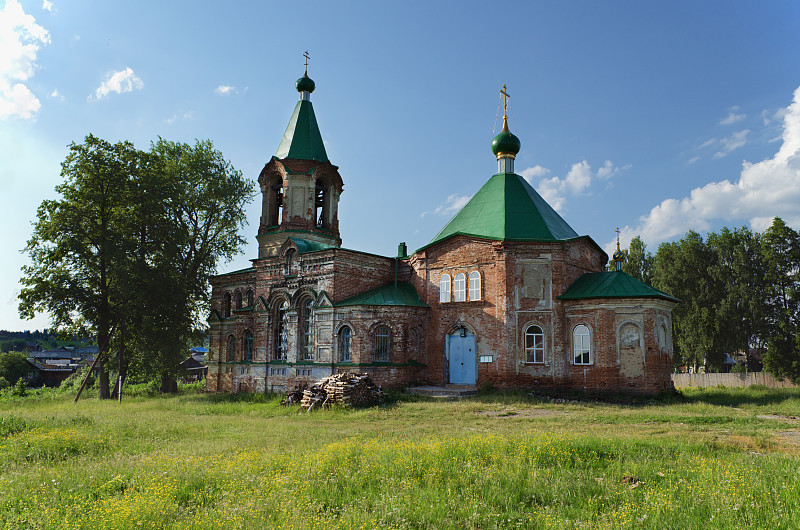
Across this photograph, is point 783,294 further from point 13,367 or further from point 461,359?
point 13,367

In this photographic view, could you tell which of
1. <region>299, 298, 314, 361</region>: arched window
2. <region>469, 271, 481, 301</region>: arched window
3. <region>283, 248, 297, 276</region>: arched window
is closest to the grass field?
<region>469, 271, 481, 301</region>: arched window

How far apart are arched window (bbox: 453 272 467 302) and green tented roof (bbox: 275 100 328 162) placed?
11.1 meters

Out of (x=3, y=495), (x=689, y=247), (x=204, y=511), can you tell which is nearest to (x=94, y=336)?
(x=3, y=495)

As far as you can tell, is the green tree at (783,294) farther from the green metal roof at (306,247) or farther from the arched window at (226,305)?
the arched window at (226,305)

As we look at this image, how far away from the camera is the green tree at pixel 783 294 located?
29391mm

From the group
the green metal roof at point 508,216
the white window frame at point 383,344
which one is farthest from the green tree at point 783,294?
the white window frame at point 383,344

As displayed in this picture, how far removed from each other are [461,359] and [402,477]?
1538cm

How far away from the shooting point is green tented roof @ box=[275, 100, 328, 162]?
2923cm

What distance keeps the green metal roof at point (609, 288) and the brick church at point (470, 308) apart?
0.18ft

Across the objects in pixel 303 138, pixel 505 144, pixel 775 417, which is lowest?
pixel 775 417

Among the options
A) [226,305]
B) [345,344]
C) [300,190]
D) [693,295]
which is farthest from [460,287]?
[693,295]

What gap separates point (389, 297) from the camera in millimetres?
23547

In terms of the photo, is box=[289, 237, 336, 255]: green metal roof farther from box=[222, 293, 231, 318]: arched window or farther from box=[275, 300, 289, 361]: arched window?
box=[222, 293, 231, 318]: arched window

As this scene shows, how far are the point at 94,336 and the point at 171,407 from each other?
959 centimetres
